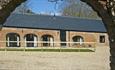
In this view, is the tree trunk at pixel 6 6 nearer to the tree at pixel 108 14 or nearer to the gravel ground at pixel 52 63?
the tree at pixel 108 14

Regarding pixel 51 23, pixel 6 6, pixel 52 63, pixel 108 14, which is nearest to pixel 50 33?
pixel 51 23

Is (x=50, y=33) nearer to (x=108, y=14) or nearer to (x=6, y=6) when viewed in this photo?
(x=6, y=6)

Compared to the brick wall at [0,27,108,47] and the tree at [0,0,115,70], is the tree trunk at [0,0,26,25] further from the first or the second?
the brick wall at [0,27,108,47]

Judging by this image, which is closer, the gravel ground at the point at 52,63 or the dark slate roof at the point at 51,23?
the gravel ground at the point at 52,63

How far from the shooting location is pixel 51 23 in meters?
56.0

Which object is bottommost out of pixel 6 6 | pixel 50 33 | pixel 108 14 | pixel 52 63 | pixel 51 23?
pixel 52 63

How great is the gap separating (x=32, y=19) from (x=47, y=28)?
15.0 ft

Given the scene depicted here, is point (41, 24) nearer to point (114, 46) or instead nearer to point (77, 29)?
point (77, 29)

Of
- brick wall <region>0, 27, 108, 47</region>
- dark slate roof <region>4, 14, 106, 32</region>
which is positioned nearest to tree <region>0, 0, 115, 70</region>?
brick wall <region>0, 27, 108, 47</region>

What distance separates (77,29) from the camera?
186 feet

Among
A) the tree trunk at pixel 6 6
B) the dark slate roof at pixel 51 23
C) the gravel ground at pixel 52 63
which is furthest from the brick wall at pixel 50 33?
the tree trunk at pixel 6 6

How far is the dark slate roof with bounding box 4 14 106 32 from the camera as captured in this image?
53000mm

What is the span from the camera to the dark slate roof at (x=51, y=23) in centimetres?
5300

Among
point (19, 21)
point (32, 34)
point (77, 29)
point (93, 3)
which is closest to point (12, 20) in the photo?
point (19, 21)
